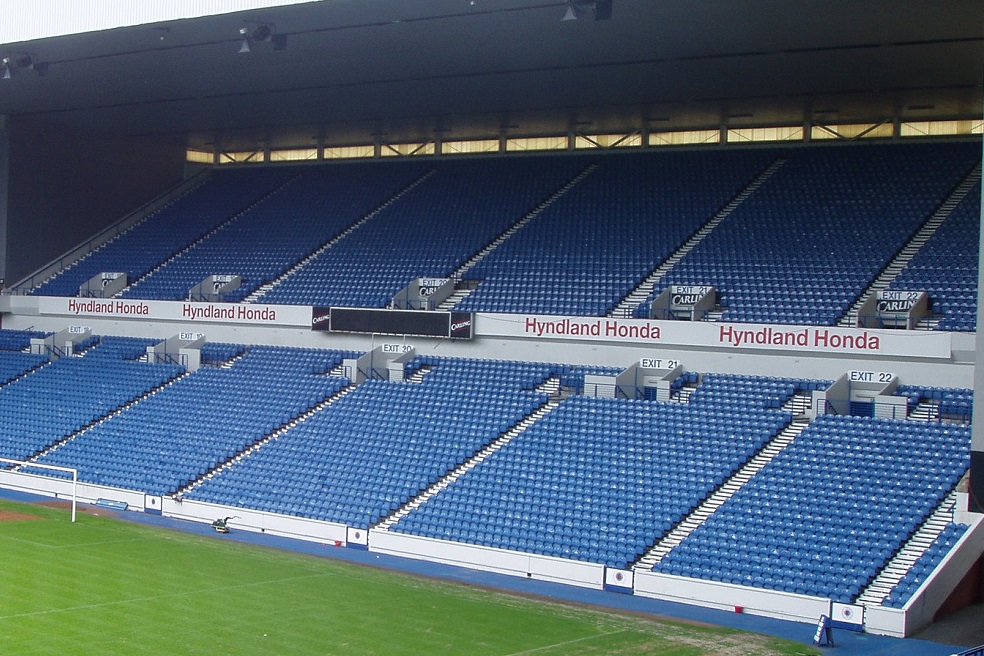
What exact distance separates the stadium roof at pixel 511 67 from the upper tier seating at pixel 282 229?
1973 mm

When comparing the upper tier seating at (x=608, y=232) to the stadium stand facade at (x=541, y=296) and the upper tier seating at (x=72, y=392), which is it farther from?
the upper tier seating at (x=72, y=392)

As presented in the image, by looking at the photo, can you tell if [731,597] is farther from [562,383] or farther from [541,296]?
[541,296]

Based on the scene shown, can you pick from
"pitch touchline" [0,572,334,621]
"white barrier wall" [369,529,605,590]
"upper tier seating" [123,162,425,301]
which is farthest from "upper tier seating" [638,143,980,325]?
"upper tier seating" [123,162,425,301]

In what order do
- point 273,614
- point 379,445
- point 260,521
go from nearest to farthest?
point 273,614 < point 260,521 < point 379,445

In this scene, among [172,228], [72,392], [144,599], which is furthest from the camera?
[172,228]

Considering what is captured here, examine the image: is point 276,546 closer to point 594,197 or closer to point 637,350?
point 637,350

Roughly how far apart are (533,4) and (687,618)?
12837mm

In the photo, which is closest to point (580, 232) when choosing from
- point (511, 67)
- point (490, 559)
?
point (511, 67)

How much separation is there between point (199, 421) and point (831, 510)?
55.9ft

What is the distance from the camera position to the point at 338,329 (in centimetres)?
3331

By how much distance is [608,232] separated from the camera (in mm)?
33719

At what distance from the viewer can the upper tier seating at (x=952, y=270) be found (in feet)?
84.0

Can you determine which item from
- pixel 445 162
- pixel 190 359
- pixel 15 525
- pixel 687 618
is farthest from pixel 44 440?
pixel 687 618

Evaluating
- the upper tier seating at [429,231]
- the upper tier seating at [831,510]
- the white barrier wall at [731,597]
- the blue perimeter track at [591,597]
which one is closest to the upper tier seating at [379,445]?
the blue perimeter track at [591,597]
